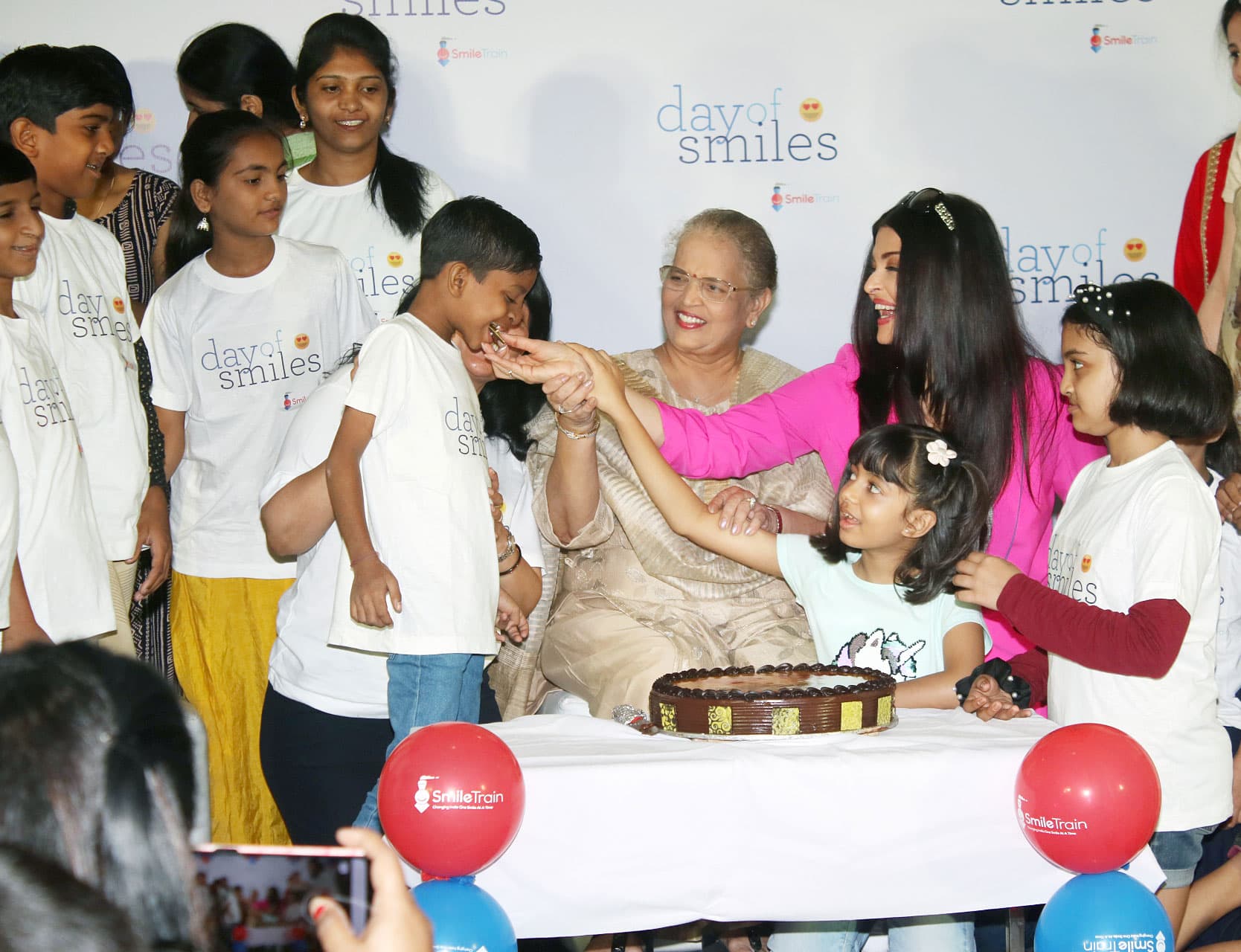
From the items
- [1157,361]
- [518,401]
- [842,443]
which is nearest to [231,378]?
[518,401]

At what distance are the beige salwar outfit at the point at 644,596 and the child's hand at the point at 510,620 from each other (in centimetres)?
20

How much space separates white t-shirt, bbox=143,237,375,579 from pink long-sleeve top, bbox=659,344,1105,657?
3.18 feet

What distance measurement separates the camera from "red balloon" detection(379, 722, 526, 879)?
1885mm

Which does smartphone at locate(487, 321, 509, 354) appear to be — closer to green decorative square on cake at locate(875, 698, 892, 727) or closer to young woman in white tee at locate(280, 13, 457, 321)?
young woman in white tee at locate(280, 13, 457, 321)

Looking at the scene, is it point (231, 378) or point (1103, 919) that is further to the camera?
point (231, 378)

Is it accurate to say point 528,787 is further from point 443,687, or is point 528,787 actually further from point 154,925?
point 154,925

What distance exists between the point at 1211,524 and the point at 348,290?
2151 mm

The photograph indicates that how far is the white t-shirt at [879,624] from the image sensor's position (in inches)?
108

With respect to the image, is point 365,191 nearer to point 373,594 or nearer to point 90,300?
point 90,300

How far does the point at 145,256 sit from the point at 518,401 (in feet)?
3.80

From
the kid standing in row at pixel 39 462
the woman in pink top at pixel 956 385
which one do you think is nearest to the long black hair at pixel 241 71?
the kid standing in row at pixel 39 462

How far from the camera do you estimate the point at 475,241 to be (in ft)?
9.43

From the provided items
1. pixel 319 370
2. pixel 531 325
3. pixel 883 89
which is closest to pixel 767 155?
pixel 883 89

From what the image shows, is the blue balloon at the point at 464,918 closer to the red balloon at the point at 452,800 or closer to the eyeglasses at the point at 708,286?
the red balloon at the point at 452,800
